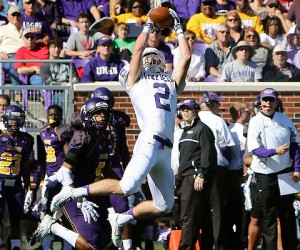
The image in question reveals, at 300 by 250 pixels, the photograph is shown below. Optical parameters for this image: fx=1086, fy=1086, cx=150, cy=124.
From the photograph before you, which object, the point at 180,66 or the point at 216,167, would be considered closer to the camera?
the point at 180,66

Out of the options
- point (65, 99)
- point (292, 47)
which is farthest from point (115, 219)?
point (292, 47)

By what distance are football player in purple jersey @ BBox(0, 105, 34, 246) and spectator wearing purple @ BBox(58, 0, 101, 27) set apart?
15.6ft

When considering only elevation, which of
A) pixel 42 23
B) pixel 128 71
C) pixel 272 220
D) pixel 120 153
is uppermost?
pixel 42 23

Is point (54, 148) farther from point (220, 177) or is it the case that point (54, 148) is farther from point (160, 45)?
point (160, 45)

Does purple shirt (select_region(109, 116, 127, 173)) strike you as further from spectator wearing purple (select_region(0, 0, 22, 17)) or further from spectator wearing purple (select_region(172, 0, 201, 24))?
spectator wearing purple (select_region(0, 0, 22, 17))

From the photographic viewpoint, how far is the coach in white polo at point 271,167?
1284 cm

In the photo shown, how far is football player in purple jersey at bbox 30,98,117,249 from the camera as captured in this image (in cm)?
1070

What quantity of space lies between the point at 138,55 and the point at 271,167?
3.30 metres

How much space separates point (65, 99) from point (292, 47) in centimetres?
383

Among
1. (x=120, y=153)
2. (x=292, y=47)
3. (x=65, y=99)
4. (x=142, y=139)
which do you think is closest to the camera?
(x=142, y=139)

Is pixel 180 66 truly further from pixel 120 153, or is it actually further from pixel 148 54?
pixel 120 153

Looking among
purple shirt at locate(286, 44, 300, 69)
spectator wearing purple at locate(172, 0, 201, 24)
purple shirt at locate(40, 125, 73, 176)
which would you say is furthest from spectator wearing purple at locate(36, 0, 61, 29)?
purple shirt at locate(40, 125, 73, 176)

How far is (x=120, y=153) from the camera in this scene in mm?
12445

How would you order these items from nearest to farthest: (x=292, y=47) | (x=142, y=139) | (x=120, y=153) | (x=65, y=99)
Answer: (x=142, y=139), (x=120, y=153), (x=65, y=99), (x=292, y=47)
